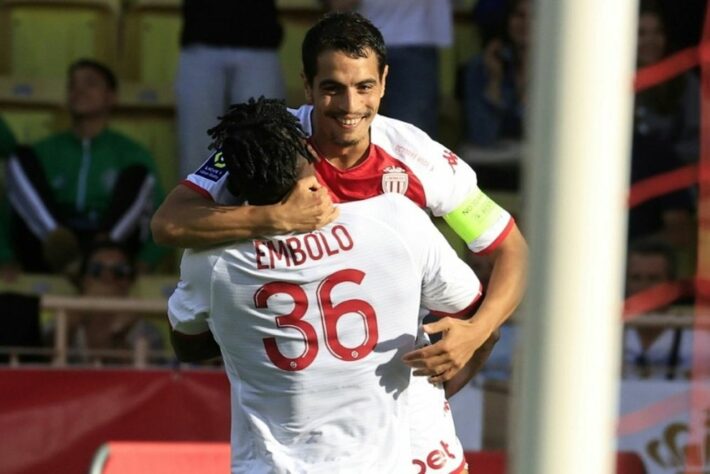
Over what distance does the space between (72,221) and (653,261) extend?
2.79m

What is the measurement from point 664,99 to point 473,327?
4031 millimetres

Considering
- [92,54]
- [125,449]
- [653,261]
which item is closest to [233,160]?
[125,449]

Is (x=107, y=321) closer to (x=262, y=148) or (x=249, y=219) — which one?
(x=249, y=219)

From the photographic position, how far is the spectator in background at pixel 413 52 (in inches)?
281

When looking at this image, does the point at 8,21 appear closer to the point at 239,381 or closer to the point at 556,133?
the point at 239,381

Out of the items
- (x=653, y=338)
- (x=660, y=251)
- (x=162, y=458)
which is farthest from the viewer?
(x=660, y=251)

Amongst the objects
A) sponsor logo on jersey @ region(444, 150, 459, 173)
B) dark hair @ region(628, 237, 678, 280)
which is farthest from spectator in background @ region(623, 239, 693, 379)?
sponsor logo on jersey @ region(444, 150, 459, 173)

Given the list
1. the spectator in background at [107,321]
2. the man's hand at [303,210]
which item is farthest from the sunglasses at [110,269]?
the man's hand at [303,210]

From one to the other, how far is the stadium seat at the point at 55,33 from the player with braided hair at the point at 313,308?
520 centimetres

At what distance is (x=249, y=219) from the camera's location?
132 inches

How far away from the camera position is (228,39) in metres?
7.43

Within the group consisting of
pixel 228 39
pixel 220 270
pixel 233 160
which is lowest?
pixel 220 270

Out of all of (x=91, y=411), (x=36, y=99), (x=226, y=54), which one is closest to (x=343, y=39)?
(x=91, y=411)

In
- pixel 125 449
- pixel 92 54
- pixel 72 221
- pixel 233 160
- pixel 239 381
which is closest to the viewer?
pixel 233 160
